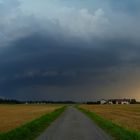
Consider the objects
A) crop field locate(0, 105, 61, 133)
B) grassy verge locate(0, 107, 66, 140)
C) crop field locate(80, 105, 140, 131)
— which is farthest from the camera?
crop field locate(0, 105, 61, 133)

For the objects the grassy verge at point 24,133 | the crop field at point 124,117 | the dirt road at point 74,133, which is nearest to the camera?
the dirt road at point 74,133

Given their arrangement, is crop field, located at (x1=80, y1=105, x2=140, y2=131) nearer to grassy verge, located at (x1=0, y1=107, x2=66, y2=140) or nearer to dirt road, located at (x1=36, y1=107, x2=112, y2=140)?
dirt road, located at (x1=36, y1=107, x2=112, y2=140)

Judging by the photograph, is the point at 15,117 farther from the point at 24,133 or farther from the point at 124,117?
the point at 24,133

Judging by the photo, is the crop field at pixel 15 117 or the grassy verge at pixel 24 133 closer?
the grassy verge at pixel 24 133

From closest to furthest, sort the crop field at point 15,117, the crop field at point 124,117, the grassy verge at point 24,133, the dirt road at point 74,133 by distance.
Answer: the dirt road at point 74,133
the grassy verge at point 24,133
the crop field at point 124,117
the crop field at point 15,117

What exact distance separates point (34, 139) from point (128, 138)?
5.02m

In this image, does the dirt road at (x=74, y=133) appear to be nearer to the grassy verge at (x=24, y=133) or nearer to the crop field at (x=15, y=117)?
the grassy verge at (x=24, y=133)

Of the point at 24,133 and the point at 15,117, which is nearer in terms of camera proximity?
the point at 24,133

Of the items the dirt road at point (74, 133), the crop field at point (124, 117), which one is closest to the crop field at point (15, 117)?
the dirt road at point (74, 133)

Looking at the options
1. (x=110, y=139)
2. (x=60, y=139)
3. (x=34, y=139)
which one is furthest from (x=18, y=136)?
(x=110, y=139)

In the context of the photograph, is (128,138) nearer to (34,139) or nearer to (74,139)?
(74,139)

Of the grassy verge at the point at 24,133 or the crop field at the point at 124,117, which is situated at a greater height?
the crop field at the point at 124,117

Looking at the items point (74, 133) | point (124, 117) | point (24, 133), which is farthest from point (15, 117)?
point (74, 133)

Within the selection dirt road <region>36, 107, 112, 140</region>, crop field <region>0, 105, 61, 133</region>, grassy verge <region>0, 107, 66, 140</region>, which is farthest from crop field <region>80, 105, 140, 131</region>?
crop field <region>0, 105, 61, 133</region>
